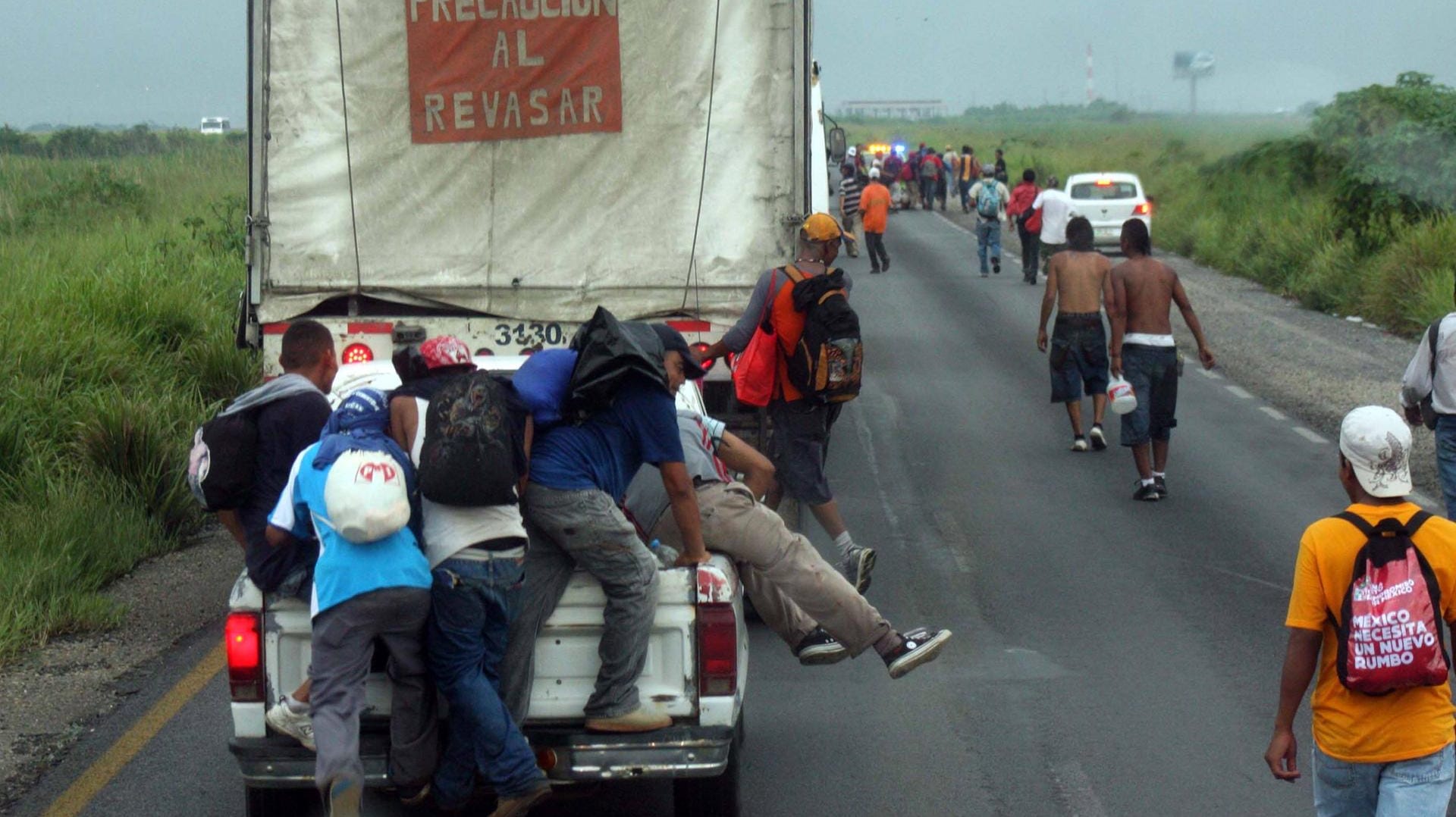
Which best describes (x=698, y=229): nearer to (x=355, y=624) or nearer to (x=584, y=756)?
(x=584, y=756)

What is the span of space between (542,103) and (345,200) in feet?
3.92

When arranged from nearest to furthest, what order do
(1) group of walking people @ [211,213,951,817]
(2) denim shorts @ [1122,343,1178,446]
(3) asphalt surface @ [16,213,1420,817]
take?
1. (1) group of walking people @ [211,213,951,817]
2. (3) asphalt surface @ [16,213,1420,817]
3. (2) denim shorts @ [1122,343,1178,446]

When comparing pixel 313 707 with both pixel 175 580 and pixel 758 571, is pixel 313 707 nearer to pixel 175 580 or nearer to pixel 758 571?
pixel 758 571

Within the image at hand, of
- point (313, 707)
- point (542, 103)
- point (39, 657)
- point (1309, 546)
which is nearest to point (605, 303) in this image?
point (542, 103)

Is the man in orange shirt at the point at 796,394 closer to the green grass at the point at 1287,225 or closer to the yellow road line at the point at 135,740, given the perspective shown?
the yellow road line at the point at 135,740

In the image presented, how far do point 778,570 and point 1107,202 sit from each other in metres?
26.9

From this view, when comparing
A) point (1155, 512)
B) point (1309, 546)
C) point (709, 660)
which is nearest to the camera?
point (1309, 546)

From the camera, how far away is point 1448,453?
8102 millimetres

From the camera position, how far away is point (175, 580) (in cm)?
929

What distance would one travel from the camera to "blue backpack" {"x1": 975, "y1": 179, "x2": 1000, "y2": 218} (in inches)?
1024

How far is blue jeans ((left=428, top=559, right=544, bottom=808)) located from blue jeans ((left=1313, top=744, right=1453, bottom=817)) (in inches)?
85.4

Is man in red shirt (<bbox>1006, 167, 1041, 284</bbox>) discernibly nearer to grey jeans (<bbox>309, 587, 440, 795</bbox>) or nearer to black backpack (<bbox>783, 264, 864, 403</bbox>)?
black backpack (<bbox>783, 264, 864, 403</bbox>)

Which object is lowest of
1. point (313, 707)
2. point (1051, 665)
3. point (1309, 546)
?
point (1051, 665)

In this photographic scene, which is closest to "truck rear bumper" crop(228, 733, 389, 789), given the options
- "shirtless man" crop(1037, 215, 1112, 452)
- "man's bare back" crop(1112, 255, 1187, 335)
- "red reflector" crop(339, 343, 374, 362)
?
"red reflector" crop(339, 343, 374, 362)
